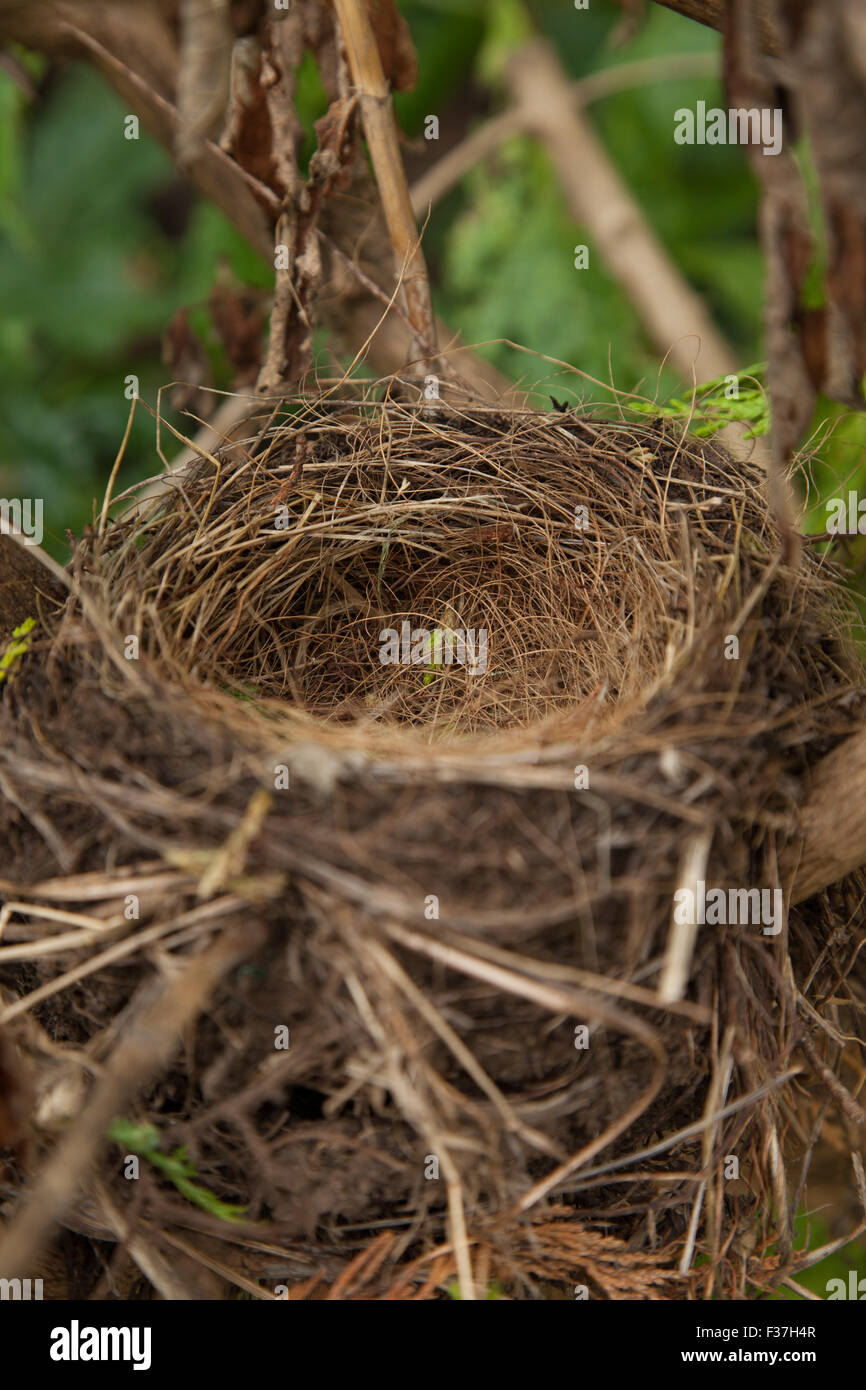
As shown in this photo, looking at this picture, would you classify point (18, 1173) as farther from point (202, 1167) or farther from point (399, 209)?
point (399, 209)

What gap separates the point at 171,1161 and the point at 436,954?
404mm

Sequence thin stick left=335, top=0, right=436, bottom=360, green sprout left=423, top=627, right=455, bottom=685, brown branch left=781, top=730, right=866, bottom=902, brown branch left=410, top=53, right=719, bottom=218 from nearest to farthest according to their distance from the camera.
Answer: brown branch left=781, top=730, right=866, bottom=902
thin stick left=335, top=0, right=436, bottom=360
green sprout left=423, top=627, right=455, bottom=685
brown branch left=410, top=53, right=719, bottom=218

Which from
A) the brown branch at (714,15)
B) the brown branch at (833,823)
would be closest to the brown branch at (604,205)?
the brown branch at (714,15)

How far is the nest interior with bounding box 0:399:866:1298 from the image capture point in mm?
1066

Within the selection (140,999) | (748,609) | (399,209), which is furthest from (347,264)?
(140,999)

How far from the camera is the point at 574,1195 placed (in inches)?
50.8

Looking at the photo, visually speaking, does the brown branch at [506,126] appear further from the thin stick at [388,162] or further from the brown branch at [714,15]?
the brown branch at [714,15]

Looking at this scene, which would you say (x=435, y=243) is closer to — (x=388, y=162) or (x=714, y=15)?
(x=388, y=162)

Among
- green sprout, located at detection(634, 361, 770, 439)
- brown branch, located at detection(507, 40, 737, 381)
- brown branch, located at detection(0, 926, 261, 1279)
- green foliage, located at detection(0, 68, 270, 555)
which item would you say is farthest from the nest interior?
green foliage, located at detection(0, 68, 270, 555)

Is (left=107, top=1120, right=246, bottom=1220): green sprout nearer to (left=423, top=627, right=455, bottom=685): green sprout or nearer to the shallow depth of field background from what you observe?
(left=423, top=627, right=455, bottom=685): green sprout

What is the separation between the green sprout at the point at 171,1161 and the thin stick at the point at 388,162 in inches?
45.2

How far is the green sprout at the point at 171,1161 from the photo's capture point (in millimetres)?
1152

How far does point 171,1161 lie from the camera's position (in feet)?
3.84

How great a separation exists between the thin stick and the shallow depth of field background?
118 centimetres
